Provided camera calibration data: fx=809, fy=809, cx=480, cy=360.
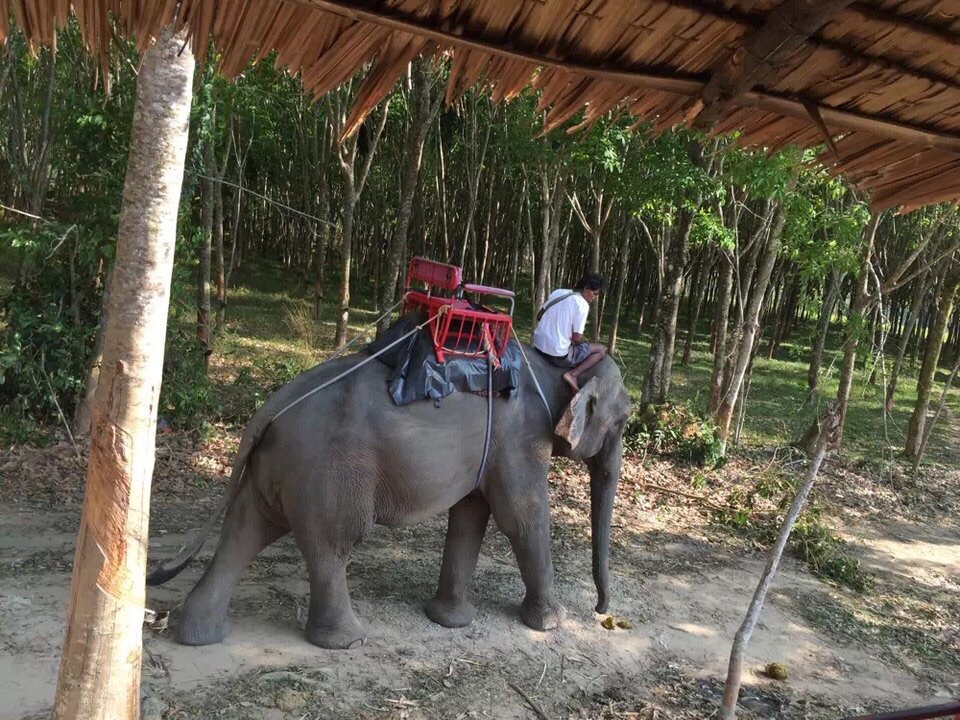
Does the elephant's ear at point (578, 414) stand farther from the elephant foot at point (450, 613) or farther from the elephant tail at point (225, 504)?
the elephant tail at point (225, 504)

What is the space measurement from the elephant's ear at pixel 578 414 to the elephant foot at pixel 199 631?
265 centimetres

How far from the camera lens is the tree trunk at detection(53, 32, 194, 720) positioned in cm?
296

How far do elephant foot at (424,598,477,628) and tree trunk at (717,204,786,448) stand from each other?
596cm

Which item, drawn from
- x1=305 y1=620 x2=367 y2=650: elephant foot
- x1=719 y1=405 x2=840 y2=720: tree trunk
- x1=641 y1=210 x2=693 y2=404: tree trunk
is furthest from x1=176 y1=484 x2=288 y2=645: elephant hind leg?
x1=641 y1=210 x2=693 y2=404: tree trunk

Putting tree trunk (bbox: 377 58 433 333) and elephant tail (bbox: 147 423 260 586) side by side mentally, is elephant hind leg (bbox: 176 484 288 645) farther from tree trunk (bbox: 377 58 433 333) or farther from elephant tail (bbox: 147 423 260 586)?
tree trunk (bbox: 377 58 433 333)

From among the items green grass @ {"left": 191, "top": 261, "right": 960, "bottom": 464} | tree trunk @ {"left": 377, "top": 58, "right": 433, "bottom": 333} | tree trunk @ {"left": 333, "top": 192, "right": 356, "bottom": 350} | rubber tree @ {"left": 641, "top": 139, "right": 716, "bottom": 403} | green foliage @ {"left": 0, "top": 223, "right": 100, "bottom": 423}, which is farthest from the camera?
tree trunk @ {"left": 333, "top": 192, "right": 356, "bottom": 350}

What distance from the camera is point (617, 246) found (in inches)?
944

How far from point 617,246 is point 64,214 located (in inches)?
683

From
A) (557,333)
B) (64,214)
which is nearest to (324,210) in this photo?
(64,214)

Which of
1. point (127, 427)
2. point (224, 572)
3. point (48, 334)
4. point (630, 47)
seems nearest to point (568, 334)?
point (224, 572)

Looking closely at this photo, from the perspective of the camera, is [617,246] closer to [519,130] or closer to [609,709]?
[519,130]

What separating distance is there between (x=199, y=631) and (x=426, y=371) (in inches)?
86.8

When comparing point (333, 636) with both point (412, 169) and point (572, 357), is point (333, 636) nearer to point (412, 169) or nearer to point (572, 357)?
point (572, 357)

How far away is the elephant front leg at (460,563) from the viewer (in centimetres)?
591
